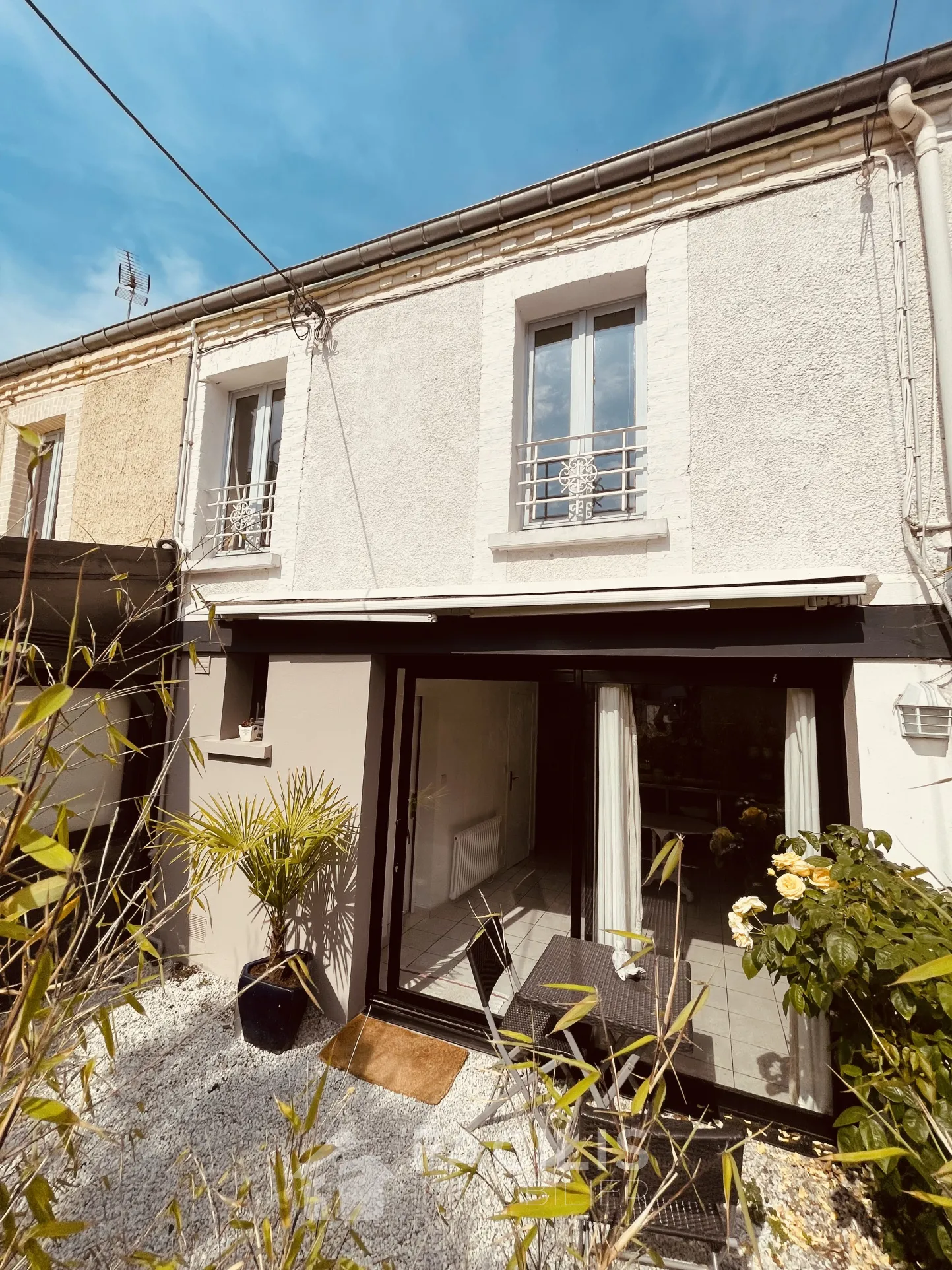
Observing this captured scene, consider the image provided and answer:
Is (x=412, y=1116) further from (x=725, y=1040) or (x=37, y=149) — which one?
(x=37, y=149)

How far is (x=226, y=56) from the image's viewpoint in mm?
5453

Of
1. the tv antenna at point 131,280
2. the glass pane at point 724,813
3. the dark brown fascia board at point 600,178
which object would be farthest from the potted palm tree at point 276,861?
the tv antenna at point 131,280

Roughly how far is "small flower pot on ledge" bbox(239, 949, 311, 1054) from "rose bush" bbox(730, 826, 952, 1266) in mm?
4712

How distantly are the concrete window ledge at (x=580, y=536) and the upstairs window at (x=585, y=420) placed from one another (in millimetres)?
401

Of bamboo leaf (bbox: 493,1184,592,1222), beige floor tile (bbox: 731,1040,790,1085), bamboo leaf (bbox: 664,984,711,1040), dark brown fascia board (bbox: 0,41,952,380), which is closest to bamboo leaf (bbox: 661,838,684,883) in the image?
bamboo leaf (bbox: 664,984,711,1040)

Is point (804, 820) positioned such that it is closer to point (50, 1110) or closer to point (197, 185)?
point (50, 1110)

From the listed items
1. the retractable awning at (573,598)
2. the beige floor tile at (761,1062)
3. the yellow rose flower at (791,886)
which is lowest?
the beige floor tile at (761,1062)

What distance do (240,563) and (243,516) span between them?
0.91m

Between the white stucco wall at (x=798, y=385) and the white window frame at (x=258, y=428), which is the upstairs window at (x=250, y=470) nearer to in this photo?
the white window frame at (x=258, y=428)

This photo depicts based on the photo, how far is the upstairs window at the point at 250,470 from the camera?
853cm

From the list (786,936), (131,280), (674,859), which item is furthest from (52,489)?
(786,936)

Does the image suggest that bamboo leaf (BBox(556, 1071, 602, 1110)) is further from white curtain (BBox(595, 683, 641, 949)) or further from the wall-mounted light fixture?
white curtain (BBox(595, 683, 641, 949))

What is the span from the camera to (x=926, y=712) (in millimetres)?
4777

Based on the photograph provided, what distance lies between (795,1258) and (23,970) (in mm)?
5629
